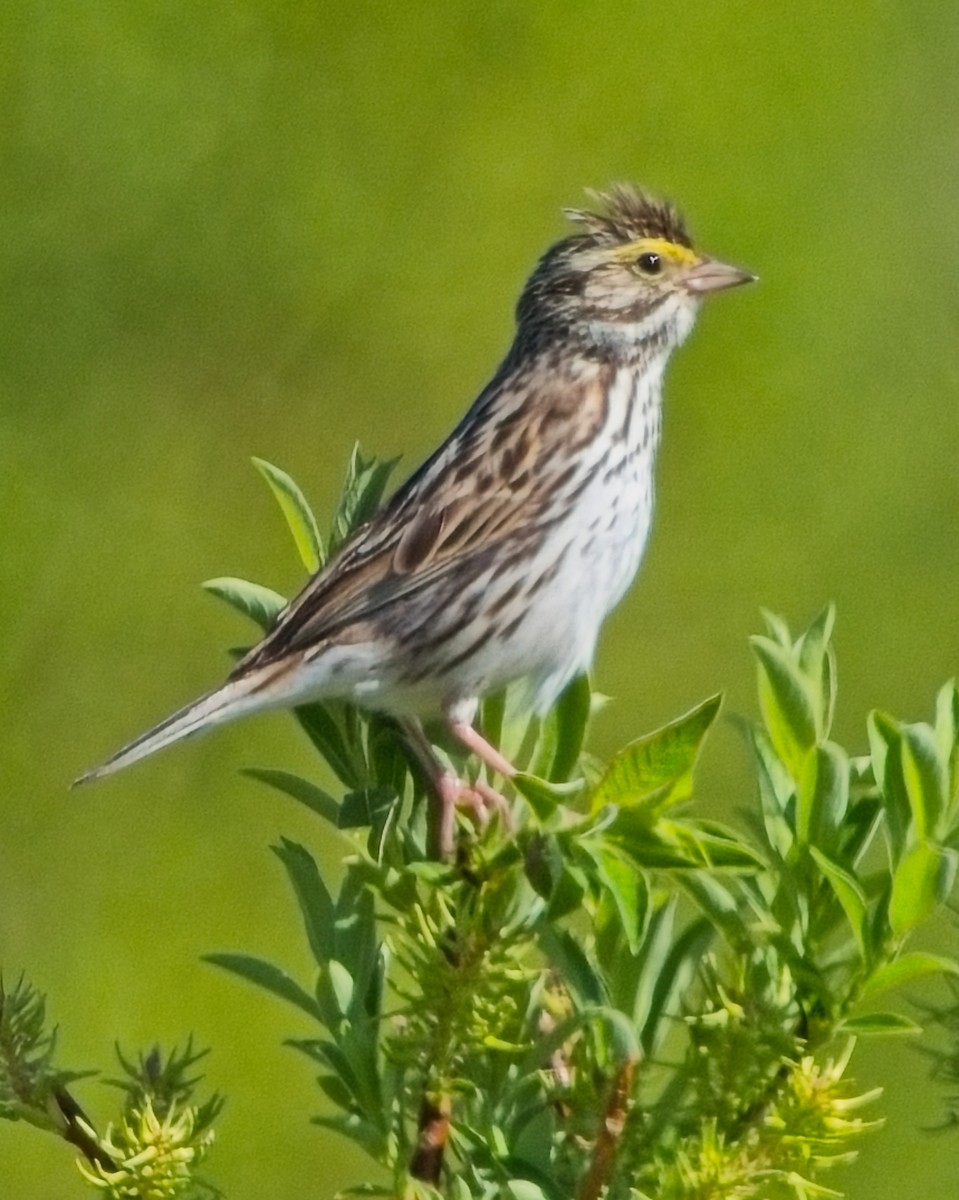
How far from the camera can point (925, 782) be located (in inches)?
48.2

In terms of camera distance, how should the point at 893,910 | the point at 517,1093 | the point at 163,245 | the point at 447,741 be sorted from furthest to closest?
1. the point at 163,245
2. the point at 447,741
3. the point at 517,1093
4. the point at 893,910

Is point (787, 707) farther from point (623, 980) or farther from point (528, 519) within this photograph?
point (528, 519)

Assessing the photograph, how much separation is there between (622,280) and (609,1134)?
1.96 metres

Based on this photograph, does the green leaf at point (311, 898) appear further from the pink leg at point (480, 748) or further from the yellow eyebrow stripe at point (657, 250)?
the yellow eyebrow stripe at point (657, 250)

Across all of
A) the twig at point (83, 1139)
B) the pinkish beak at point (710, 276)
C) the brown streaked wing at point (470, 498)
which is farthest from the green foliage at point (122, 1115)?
the pinkish beak at point (710, 276)

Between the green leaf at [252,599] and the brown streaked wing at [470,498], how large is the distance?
818 millimetres

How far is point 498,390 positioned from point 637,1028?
1.80 metres

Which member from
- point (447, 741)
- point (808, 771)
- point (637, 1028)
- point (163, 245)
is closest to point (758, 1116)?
point (637, 1028)

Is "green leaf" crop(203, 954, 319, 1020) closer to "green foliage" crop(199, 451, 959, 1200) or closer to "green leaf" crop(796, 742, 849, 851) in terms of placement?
"green foliage" crop(199, 451, 959, 1200)

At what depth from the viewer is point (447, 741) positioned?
176 centimetres

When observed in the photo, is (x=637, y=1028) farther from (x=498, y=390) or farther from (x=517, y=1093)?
A: (x=498, y=390)

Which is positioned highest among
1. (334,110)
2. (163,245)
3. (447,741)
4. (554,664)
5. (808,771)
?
(334,110)

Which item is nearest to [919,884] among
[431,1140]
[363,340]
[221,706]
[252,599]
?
[431,1140]

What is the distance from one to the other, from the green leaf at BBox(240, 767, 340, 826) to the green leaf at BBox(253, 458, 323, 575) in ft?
0.75
